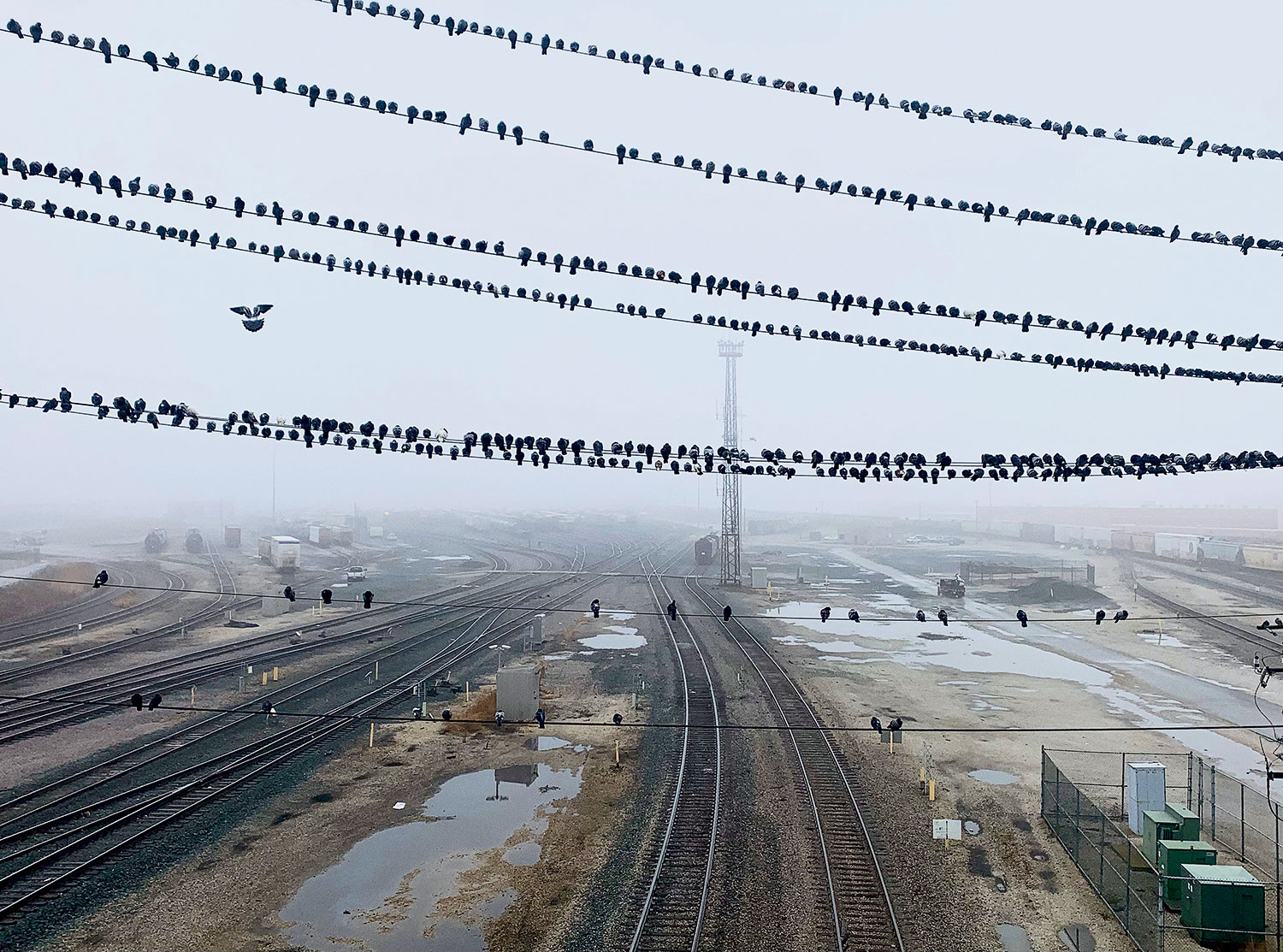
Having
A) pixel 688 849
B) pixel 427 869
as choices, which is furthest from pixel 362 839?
pixel 688 849

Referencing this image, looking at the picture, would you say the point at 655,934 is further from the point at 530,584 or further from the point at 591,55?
the point at 530,584

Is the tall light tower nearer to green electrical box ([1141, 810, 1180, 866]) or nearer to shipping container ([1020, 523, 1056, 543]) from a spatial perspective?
green electrical box ([1141, 810, 1180, 866])

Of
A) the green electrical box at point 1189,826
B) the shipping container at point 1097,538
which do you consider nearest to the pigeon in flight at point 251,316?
the green electrical box at point 1189,826

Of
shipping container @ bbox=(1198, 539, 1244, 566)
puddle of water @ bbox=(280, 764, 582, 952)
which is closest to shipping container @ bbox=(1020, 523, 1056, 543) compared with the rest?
shipping container @ bbox=(1198, 539, 1244, 566)

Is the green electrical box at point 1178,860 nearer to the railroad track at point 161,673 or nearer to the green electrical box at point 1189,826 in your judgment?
the green electrical box at point 1189,826

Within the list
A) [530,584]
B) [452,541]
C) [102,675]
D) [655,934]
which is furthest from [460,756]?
[452,541]

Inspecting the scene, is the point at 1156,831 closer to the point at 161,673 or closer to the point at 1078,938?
the point at 1078,938
